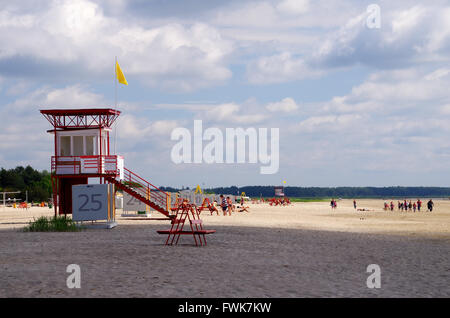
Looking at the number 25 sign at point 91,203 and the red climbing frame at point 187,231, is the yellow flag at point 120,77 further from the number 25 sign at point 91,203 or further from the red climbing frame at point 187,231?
the red climbing frame at point 187,231

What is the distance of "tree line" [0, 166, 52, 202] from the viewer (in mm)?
111812

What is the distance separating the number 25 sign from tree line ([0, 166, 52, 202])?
80.8 metres

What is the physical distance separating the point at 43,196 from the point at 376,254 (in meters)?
102

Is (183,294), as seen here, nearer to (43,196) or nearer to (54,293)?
(54,293)

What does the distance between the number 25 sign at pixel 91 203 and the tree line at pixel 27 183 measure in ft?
265

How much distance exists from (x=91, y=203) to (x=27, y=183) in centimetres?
12469

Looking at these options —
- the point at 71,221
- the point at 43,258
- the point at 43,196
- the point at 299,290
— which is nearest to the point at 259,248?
the point at 43,258

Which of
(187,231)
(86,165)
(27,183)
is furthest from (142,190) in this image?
(27,183)
